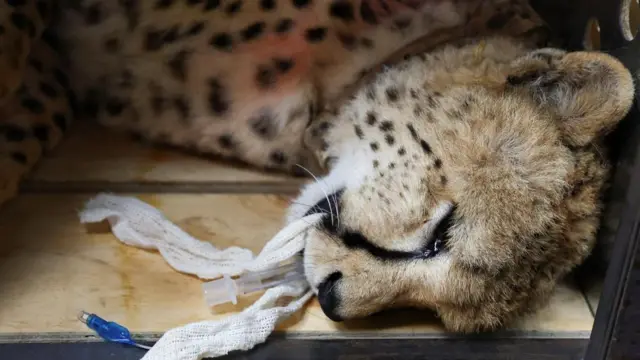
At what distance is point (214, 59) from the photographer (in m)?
1.33

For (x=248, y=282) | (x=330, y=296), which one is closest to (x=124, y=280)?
(x=248, y=282)

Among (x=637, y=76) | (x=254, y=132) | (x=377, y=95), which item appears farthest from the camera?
(x=254, y=132)

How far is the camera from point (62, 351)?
43.0 inches

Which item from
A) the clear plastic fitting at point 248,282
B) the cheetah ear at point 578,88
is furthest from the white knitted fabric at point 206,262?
the cheetah ear at point 578,88

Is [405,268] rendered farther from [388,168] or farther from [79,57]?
[79,57]

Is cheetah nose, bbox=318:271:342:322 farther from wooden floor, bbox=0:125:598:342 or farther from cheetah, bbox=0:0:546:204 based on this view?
cheetah, bbox=0:0:546:204

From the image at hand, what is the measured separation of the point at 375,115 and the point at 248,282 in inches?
12.5

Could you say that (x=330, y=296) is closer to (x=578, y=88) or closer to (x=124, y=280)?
(x=124, y=280)

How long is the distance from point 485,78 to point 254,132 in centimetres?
42

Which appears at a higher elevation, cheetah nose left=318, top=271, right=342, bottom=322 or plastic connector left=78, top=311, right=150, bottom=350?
cheetah nose left=318, top=271, right=342, bottom=322

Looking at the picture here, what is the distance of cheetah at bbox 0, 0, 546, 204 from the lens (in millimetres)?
1292

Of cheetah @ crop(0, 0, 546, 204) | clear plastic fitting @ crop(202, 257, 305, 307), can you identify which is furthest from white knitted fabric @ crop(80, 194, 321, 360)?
cheetah @ crop(0, 0, 546, 204)

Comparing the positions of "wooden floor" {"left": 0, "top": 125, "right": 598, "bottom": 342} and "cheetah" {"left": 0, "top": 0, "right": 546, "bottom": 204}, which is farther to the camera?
"cheetah" {"left": 0, "top": 0, "right": 546, "bottom": 204}

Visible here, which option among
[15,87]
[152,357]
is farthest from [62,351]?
[15,87]
